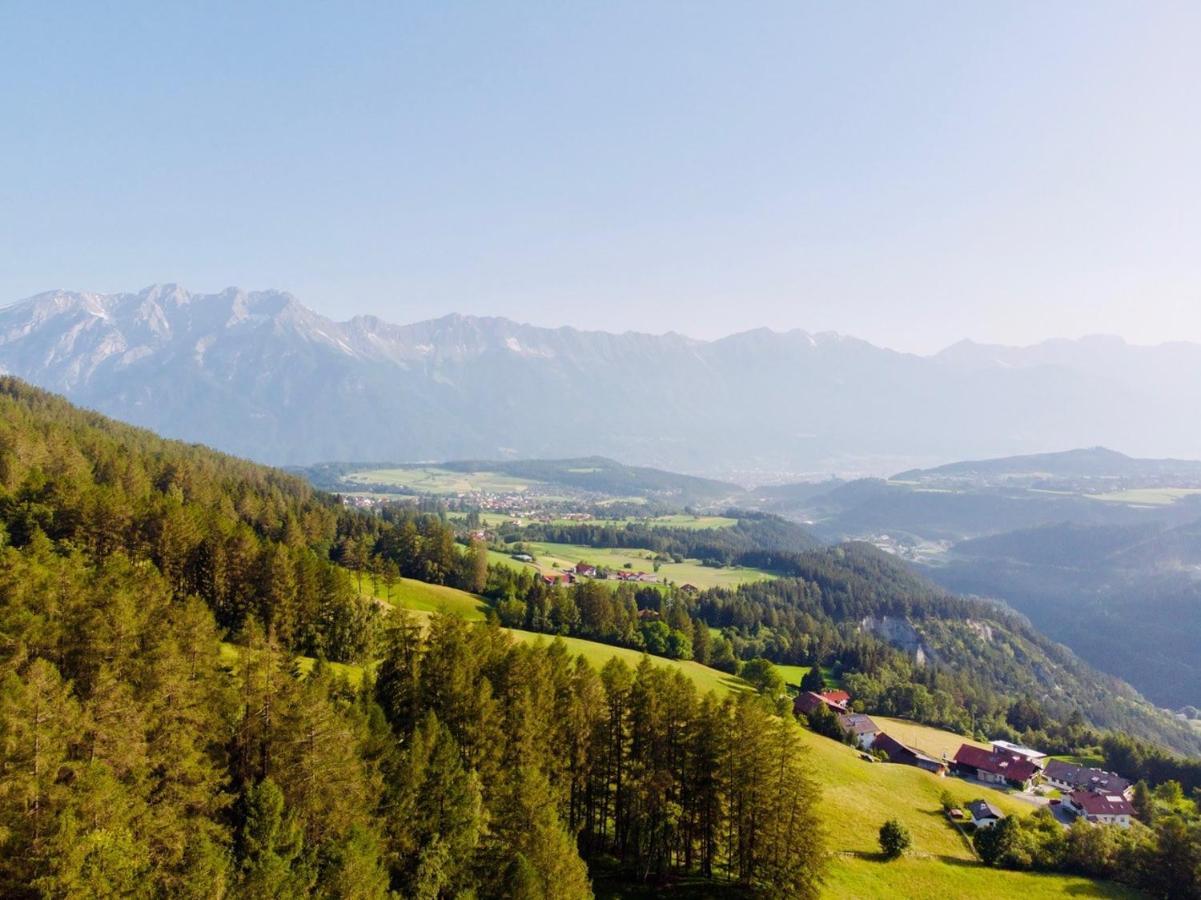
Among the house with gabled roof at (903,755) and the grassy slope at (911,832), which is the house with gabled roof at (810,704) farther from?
the grassy slope at (911,832)

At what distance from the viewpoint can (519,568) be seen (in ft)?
551

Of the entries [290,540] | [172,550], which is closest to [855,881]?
[172,550]

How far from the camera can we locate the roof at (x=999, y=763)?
96562mm

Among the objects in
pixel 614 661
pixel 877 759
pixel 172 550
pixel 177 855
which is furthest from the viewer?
pixel 877 759

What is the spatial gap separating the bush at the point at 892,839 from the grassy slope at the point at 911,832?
92 cm

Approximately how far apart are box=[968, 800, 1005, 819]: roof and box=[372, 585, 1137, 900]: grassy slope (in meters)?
3.27

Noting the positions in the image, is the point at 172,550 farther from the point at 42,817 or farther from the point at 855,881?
the point at 855,881

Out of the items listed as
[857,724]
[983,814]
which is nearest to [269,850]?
[983,814]

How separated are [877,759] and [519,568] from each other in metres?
97.9

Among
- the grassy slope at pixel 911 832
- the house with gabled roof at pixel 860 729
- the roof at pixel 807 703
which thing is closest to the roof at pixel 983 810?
the grassy slope at pixel 911 832

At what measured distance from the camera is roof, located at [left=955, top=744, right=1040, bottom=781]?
9656cm

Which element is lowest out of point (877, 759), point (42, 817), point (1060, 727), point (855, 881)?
point (1060, 727)

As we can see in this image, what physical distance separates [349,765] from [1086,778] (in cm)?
11501

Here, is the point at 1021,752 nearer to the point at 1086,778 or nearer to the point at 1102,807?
the point at 1086,778
